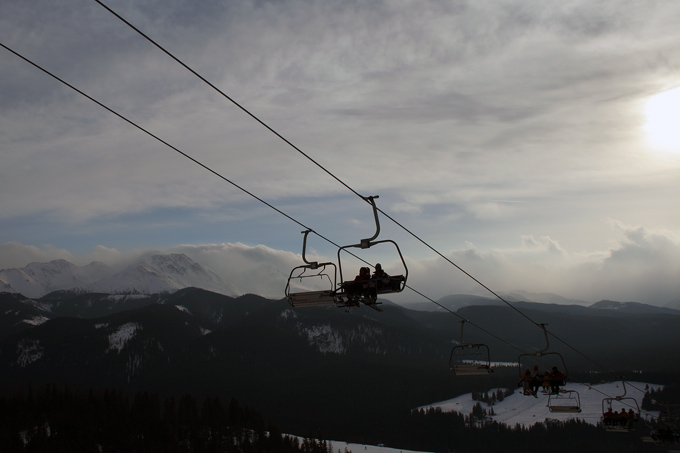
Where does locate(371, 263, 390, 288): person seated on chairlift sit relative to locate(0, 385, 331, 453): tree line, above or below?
above

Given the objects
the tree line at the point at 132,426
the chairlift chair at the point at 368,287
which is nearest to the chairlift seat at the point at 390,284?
the chairlift chair at the point at 368,287

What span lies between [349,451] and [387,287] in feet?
624

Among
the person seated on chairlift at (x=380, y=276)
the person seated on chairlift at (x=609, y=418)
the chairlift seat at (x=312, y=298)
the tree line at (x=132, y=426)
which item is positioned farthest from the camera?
the tree line at (x=132, y=426)

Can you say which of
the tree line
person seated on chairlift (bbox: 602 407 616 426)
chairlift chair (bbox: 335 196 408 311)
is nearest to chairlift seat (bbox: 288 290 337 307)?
chairlift chair (bbox: 335 196 408 311)

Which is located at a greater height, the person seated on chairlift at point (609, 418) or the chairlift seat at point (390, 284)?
the chairlift seat at point (390, 284)

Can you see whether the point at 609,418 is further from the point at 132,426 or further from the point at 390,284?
the point at 132,426

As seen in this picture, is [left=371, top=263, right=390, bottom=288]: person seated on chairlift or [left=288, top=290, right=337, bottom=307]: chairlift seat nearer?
[left=288, top=290, right=337, bottom=307]: chairlift seat

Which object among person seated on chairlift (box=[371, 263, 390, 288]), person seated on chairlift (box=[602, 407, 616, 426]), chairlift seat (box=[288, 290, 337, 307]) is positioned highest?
person seated on chairlift (box=[371, 263, 390, 288])

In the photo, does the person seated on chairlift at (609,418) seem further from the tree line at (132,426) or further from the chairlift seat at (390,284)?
the tree line at (132,426)

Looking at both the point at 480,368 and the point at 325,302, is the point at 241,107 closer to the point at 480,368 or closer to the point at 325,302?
the point at 325,302

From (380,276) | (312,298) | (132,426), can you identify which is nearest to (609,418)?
(380,276)

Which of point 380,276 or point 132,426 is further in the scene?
point 132,426

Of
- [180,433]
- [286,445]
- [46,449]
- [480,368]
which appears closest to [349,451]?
[286,445]

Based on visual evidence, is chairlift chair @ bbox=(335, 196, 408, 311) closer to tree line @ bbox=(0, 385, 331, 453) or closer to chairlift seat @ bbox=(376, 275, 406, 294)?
chairlift seat @ bbox=(376, 275, 406, 294)
